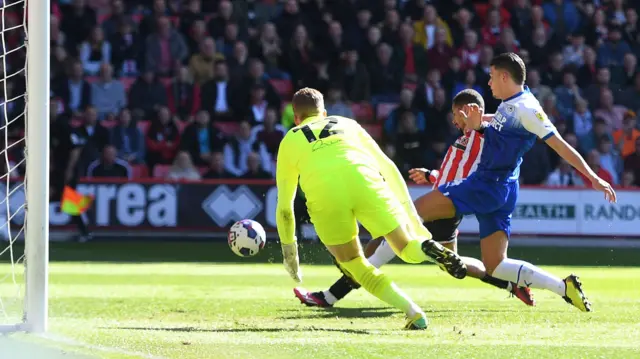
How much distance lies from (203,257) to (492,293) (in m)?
4.94

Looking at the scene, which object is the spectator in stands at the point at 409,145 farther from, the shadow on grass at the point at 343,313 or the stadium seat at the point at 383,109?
the shadow on grass at the point at 343,313

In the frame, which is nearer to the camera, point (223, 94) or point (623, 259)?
point (623, 259)

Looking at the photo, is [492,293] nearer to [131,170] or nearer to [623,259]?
[623,259]

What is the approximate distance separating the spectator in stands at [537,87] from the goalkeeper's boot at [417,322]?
12010mm

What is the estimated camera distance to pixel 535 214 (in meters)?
17.0

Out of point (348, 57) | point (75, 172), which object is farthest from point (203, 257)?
point (348, 57)

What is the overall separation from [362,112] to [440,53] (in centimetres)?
176

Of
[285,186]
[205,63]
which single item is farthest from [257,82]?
[285,186]

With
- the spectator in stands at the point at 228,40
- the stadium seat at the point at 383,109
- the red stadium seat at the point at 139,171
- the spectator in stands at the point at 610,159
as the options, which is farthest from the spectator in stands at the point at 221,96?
the spectator in stands at the point at 610,159

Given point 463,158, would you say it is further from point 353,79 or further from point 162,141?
point 353,79

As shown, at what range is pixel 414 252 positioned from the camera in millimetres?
7344

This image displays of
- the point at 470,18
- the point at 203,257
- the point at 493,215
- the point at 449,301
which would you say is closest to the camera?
the point at 493,215

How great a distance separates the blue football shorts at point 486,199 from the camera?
8.66m

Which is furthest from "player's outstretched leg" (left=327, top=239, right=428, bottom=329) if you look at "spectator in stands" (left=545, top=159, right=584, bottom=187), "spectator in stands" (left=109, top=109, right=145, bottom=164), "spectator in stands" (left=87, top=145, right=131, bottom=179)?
"spectator in stands" (left=109, top=109, right=145, bottom=164)
